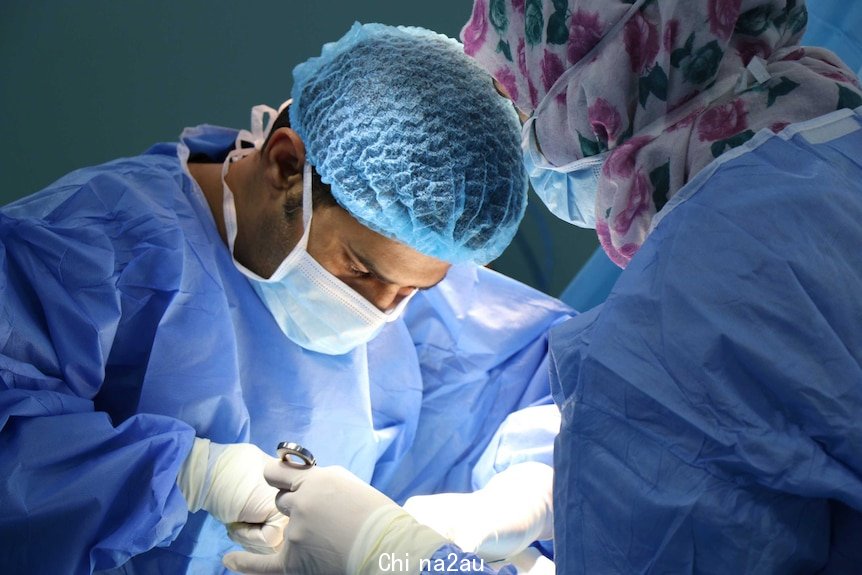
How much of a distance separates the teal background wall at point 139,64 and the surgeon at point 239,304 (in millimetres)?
420

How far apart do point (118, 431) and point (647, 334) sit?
3.00ft

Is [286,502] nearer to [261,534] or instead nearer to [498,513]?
[261,534]

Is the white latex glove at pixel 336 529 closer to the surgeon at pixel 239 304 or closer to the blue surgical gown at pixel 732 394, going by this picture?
the surgeon at pixel 239 304

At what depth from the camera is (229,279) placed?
180cm

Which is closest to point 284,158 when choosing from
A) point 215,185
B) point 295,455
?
point 215,185

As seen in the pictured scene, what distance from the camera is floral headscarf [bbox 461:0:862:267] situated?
3.54ft

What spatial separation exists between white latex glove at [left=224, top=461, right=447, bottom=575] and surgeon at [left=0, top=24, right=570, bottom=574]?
0.38ft

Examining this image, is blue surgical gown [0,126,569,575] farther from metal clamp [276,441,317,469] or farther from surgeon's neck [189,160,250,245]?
metal clamp [276,441,317,469]

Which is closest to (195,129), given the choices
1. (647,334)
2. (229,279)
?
(229,279)

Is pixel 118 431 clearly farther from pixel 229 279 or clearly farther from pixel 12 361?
pixel 229 279

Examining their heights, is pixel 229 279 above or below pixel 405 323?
above

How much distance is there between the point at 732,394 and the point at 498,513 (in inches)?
38.0

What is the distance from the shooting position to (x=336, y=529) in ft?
4.60

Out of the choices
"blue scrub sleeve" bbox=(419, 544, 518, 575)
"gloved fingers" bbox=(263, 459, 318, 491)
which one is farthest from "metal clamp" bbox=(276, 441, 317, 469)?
"blue scrub sleeve" bbox=(419, 544, 518, 575)
